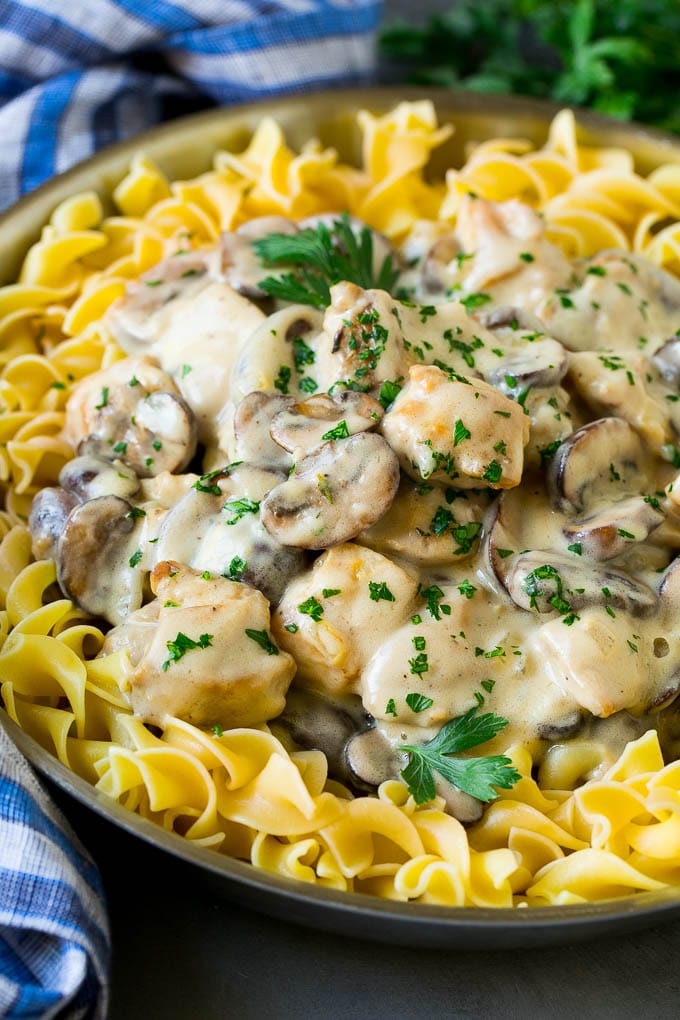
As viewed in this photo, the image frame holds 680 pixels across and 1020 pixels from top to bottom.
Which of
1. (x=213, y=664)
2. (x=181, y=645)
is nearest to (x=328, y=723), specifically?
(x=213, y=664)

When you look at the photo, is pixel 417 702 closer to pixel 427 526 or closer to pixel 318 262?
pixel 427 526

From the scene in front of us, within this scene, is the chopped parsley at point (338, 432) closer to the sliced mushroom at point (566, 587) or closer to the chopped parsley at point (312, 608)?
the chopped parsley at point (312, 608)

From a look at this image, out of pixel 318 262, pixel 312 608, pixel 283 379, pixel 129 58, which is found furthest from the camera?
pixel 129 58

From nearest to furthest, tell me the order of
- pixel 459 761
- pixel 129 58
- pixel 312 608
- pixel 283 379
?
pixel 459 761 → pixel 312 608 → pixel 283 379 → pixel 129 58

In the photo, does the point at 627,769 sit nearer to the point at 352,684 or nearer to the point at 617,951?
the point at 617,951

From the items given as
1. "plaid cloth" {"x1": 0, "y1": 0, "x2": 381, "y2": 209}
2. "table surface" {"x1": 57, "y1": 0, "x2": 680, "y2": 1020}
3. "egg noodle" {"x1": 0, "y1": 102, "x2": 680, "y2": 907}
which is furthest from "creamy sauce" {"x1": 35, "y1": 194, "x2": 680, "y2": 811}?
"plaid cloth" {"x1": 0, "y1": 0, "x2": 381, "y2": 209}

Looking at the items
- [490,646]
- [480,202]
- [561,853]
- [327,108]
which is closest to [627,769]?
[561,853]
